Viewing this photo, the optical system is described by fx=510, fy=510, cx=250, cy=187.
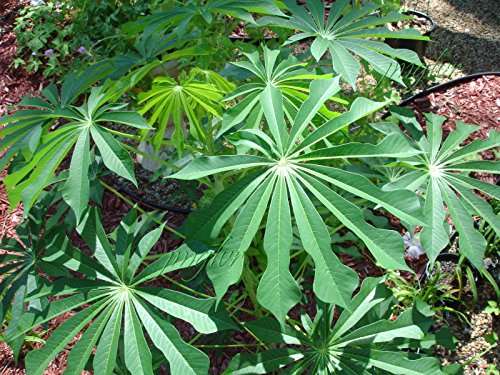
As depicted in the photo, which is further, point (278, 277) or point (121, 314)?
point (121, 314)

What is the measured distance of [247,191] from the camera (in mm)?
1283

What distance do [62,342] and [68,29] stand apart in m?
2.50

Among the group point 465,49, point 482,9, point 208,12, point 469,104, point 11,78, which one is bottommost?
point 208,12

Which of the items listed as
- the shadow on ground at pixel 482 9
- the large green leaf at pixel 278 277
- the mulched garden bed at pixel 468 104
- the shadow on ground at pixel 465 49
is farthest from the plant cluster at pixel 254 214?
the shadow on ground at pixel 482 9

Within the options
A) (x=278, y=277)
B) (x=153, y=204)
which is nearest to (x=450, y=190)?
(x=278, y=277)

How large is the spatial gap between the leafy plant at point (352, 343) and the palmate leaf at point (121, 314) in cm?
A: 20

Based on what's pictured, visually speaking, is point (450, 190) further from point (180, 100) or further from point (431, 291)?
point (180, 100)

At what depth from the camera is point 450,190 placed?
1.50m

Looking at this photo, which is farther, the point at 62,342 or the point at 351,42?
the point at 351,42

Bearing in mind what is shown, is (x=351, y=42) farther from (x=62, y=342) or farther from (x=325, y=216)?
(x=62, y=342)

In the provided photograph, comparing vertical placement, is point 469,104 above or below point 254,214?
above

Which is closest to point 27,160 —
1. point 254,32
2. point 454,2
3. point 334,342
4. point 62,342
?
point 62,342

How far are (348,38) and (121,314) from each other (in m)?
1.12

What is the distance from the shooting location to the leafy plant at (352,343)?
55.4 inches
